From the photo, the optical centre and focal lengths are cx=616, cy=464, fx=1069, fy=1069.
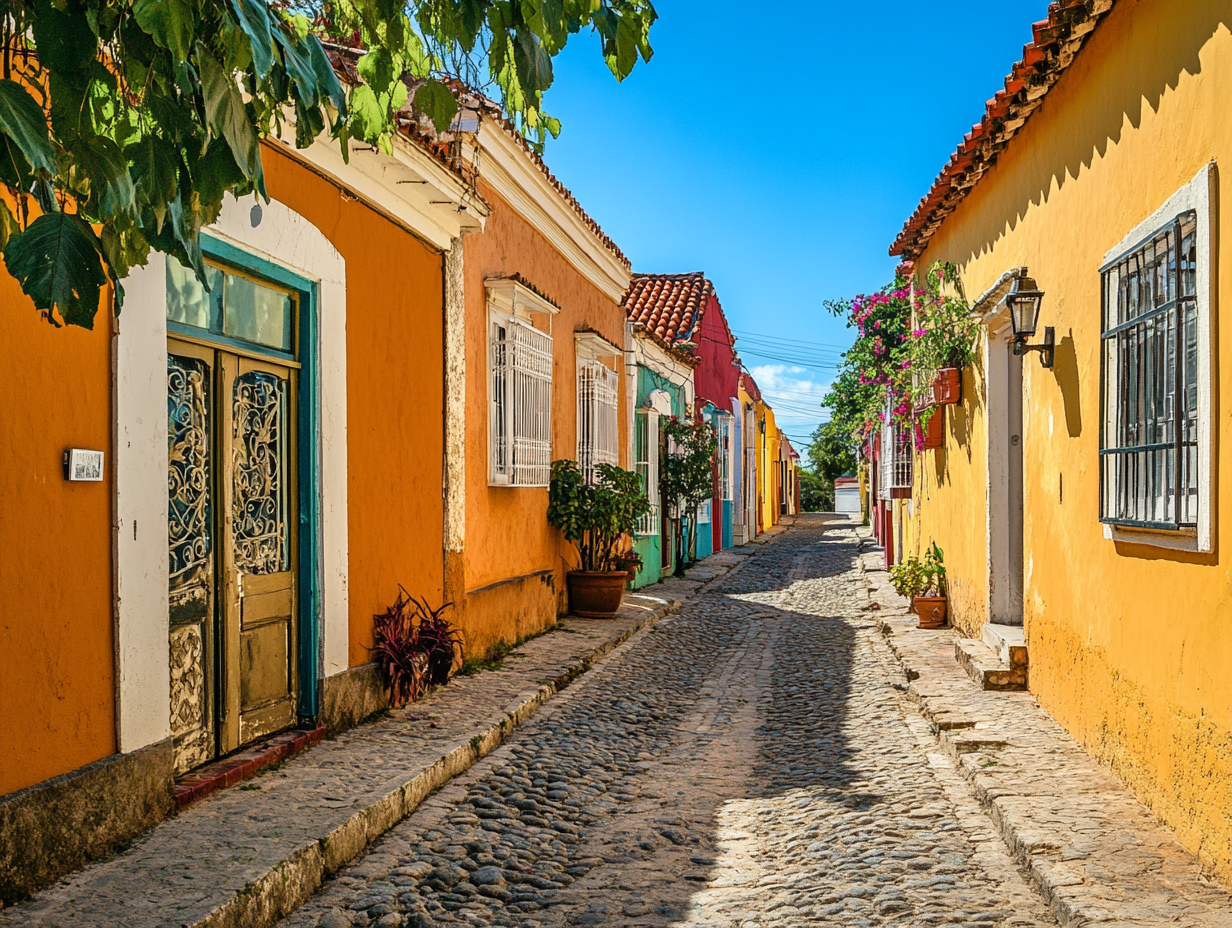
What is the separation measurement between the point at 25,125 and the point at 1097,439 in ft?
15.8

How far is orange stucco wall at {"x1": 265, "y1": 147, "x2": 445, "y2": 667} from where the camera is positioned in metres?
5.95

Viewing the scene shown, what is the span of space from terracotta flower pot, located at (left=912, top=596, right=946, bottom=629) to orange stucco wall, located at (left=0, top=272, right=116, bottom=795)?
293 inches

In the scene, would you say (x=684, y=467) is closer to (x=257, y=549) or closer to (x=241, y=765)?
(x=257, y=549)

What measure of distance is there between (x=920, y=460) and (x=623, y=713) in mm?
5891

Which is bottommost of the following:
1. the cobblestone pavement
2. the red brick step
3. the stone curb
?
the cobblestone pavement

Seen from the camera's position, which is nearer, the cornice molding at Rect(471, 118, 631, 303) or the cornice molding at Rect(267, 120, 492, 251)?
the cornice molding at Rect(267, 120, 492, 251)

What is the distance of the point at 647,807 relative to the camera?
5016mm

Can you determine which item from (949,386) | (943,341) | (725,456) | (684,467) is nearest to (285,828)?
(949,386)

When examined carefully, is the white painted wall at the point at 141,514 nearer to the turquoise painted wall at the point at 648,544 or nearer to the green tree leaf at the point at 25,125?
the green tree leaf at the point at 25,125

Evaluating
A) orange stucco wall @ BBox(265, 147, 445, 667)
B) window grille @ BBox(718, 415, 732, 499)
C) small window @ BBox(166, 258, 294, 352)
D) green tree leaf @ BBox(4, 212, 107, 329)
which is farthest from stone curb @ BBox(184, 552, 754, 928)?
window grille @ BBox(718, 415, 732, 499)

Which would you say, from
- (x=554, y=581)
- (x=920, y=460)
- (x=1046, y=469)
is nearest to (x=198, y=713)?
(x=1046, y=469)

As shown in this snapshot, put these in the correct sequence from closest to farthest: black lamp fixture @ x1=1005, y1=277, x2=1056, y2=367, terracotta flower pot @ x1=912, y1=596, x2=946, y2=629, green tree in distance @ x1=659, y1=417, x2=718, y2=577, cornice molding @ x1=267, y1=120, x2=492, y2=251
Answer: cornice molding @ x1=267, y1=120, x2=492, y2=251
black lamp fixture @ x1=1005, y1=277, x2=1056, y2=367
terracotta flower pot @ x1=912, y1=596, x2=946, y2=629
green tree in distance @ x1=659, y1=417, x2=718, y2=577

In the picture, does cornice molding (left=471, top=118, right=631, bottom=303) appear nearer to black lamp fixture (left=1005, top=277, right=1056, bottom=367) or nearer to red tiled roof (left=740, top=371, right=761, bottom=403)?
black lamp fixture (left=1005, top=277, right=1056, bottom=367)

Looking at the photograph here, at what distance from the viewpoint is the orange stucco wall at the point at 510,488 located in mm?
8039
